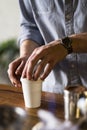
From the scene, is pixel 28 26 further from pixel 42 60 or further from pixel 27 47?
pixel 42 60

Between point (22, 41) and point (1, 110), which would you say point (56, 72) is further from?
point (1, 110)

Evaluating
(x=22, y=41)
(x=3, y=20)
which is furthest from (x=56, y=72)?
(x=3, y=20)

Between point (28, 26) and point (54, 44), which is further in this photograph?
point (28, 26)

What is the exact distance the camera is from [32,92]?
0.93m

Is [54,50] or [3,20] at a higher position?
[54,50]

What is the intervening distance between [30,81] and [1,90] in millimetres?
237

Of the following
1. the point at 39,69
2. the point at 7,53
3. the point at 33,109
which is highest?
the point at 39,69

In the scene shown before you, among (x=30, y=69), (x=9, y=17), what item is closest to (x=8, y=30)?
(x=9, y=17)

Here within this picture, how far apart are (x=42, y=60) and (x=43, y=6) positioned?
395 millimetres

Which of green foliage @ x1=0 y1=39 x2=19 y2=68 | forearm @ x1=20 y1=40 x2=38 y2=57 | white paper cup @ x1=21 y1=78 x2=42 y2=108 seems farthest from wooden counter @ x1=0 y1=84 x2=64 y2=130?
green foliage @ x1=0 y1=39 x2=19 y2=68

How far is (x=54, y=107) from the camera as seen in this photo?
3.05ft

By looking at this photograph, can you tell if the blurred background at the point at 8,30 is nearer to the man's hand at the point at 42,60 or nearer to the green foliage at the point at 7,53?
the green foliage at the point at 7,53

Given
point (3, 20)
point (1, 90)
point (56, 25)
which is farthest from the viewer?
point (3, 20)

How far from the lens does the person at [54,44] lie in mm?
957
